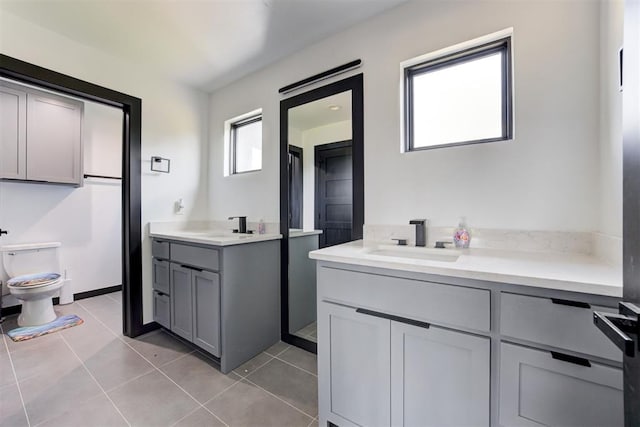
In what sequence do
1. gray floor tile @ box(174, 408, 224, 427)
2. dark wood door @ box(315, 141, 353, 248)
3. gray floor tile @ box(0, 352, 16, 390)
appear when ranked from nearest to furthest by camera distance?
gray floor tile @ box(174, 408, 224, 427) → gray floor tile @ box(0, 352, 16, 390) → dark wood door @ box(315, 141, 353, 248)

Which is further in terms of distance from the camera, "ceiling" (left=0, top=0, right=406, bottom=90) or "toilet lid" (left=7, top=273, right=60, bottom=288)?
"toilet lid" (left=7, top=273, right=60, bottom=288)

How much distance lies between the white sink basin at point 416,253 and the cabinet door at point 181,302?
1484 millimetres

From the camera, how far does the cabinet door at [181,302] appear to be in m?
2.03

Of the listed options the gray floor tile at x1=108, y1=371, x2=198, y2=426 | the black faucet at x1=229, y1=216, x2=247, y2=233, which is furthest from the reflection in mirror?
the gray floor tile at x1=108, y1=371, x2=198, y2=426

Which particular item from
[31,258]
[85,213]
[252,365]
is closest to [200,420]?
[252,365]

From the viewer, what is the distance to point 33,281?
8.48ft

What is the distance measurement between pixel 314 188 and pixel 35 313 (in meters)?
3.01

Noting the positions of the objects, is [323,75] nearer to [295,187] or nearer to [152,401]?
[295,187]

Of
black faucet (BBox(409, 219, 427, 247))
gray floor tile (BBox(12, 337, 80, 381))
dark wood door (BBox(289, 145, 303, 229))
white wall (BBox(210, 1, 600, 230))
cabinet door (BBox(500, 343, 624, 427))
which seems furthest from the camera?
dark wood door (BBox(289, 145, 303, 229))

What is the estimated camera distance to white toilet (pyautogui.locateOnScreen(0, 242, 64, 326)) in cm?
246

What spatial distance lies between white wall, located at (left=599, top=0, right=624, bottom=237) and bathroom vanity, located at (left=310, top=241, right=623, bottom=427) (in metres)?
0.21

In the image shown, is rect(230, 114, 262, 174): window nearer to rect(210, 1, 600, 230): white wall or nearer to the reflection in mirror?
the reflection in mirror

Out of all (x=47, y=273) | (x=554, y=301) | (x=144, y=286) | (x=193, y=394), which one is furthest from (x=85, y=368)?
(x=554, y=301)

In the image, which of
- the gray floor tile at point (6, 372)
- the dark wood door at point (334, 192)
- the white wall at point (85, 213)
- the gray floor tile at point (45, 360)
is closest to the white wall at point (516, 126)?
the dark wood door at point (334, 192)
